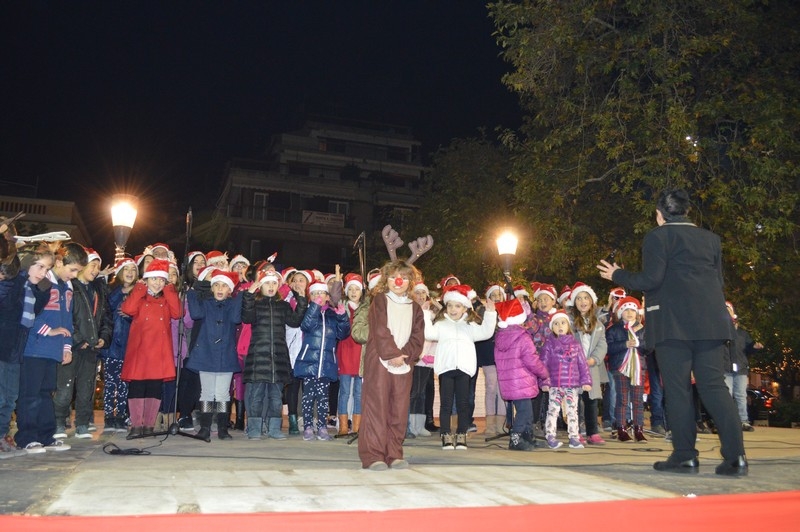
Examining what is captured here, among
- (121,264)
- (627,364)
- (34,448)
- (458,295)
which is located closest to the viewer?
(34,448)

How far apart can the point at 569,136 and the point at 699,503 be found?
420 inches

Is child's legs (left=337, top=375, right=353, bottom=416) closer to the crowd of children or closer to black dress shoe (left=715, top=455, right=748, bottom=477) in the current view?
the crowd of children

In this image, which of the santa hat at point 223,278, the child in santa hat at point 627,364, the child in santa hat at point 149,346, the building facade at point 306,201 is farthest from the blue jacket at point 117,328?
the building facade at point 306,201

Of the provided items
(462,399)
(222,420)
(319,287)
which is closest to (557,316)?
(462,399)

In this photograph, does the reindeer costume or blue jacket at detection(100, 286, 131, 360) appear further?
blue jacket at detection(100, 286, 131, 360)

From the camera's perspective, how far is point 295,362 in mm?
9117

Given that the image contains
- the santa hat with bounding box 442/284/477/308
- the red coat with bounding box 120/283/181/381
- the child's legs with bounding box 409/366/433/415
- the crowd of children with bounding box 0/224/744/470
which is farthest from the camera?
the child's legs with bounding box 409/366/433/415

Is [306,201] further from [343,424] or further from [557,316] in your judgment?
[557,316]

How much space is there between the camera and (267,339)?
8.61 m

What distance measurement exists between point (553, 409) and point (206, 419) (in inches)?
156

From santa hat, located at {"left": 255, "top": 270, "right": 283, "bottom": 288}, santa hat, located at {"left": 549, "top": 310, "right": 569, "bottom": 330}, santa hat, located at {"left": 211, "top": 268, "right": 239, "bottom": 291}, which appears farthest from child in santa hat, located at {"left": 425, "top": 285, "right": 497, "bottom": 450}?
santa hat, located at {"left": 211, "top": 268, "right": 239, "bottom": 291}

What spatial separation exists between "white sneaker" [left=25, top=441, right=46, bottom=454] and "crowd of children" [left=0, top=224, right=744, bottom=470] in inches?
0.9

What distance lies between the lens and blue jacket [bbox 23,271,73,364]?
22.0 ft

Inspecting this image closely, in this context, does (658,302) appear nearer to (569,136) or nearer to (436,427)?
(436,427)
